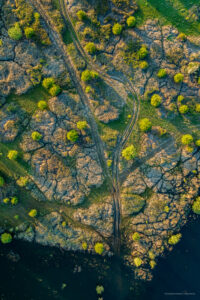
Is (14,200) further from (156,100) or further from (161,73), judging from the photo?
(161,73)

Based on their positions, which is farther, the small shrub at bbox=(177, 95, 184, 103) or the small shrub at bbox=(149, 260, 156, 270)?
the small shrub at bbox=(149, 260, 156, 270)

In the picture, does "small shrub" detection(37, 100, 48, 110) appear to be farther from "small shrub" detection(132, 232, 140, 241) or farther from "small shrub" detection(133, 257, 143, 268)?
"small shrub" detection(133, 257, 143, 268)

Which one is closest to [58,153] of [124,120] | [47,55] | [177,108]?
[124,120]

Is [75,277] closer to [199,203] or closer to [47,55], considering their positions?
[199,203]

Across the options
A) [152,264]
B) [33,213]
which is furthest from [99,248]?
[33,213]

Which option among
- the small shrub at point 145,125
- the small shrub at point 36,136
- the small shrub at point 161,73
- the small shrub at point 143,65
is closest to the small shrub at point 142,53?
the small shrub at point 143,65

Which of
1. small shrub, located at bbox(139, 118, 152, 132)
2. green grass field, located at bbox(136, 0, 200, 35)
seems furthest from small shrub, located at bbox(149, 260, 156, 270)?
green grass field, located at bbox(136, 0, 200, 35)
